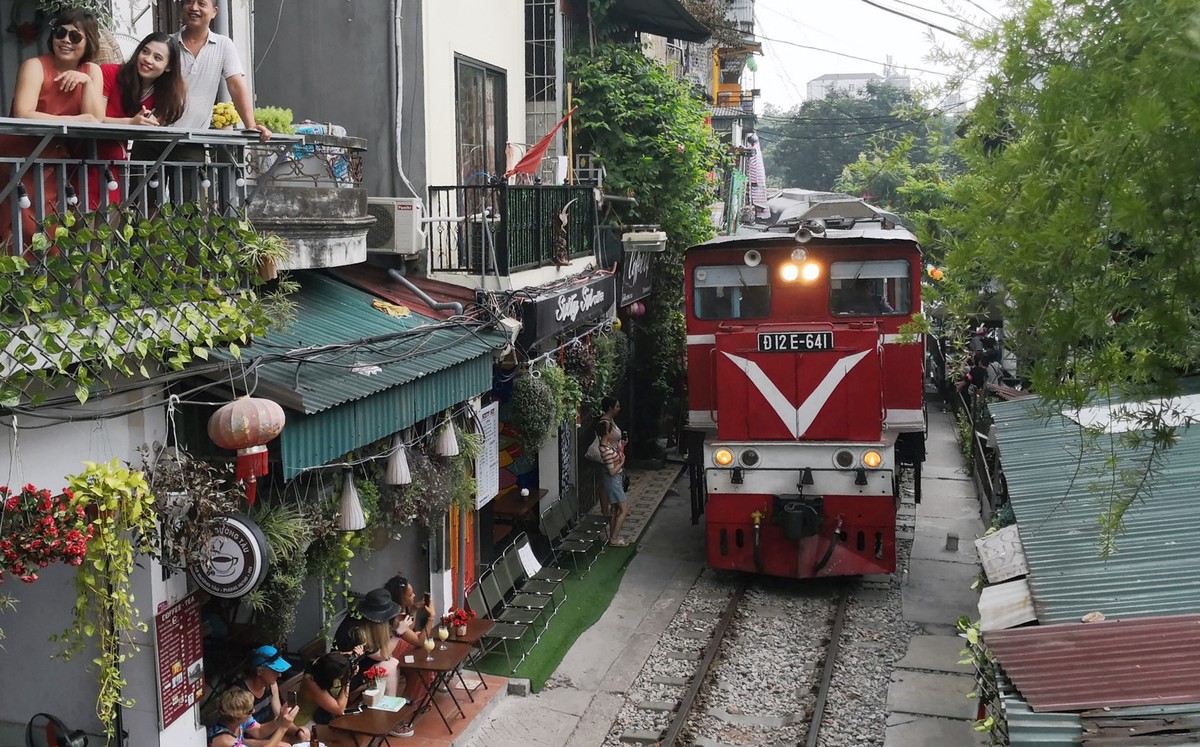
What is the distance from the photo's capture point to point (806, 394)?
496 inches

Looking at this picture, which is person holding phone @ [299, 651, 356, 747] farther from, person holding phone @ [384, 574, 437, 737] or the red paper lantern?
the red paper lantern

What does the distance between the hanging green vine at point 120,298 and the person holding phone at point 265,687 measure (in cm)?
247

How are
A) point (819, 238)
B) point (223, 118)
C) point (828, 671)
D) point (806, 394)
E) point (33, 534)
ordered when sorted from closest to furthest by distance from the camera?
point (33, 534), point (223, 118), point (828, 671), point (806, 394), point (819, 238)

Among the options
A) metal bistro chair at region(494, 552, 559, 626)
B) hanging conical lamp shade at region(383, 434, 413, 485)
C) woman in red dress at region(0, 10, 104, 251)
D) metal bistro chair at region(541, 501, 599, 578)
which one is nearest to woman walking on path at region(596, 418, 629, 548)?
metal bistro chair at region(541, 501, 599, 578)

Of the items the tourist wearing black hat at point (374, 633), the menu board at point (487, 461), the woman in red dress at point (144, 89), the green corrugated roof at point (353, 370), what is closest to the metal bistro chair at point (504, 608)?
the menu board at point (487, 461)

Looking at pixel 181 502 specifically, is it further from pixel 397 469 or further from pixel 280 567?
pixel 397 469

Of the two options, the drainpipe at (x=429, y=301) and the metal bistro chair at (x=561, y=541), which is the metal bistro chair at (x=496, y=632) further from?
the drainpipe at (x=429, y=301)

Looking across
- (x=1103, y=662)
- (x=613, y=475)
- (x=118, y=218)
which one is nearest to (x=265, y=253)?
(x=118, y=218)

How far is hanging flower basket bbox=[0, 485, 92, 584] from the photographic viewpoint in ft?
17.4

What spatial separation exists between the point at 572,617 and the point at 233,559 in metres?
6.25

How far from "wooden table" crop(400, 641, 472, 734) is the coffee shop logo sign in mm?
3858

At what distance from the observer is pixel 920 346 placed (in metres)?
13.5

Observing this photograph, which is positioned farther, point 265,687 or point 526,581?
point 526,581

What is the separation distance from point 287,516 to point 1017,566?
5083 mm
